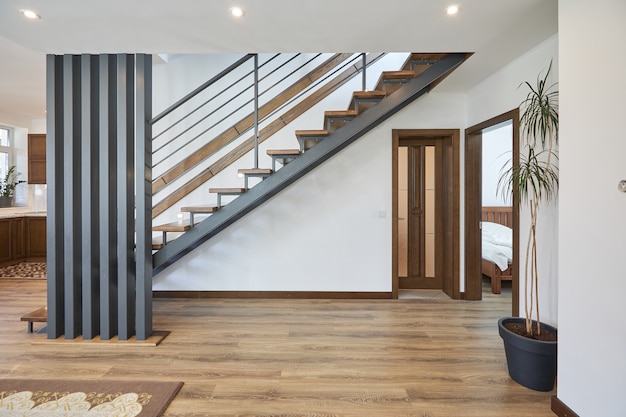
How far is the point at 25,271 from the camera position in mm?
5652

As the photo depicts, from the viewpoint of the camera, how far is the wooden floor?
2.15 metres

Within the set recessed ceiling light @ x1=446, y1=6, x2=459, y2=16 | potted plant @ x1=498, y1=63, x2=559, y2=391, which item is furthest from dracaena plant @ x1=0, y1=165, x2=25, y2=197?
potted plant @ x1=498, y1=63, x2=559, y2=391

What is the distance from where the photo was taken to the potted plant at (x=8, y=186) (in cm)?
649

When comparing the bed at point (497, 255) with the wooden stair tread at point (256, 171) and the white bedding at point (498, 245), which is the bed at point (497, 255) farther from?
the wooden stair tread at point (256, 171)

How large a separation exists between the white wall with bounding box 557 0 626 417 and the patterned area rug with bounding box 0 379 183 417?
2.40 m

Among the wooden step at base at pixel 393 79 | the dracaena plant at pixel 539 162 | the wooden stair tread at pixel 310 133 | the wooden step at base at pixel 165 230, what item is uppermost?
the wooden step at base at pixel 393 79

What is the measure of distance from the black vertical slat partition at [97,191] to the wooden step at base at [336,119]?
5.44 ft

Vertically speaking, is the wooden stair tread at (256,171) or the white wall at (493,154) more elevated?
the white wall at (493,154)

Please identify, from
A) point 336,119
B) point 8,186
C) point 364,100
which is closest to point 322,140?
point 336,119

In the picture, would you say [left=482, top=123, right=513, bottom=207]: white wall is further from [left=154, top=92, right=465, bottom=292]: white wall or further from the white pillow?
[left=154, top=92, right=465, bottom=292]: white wall

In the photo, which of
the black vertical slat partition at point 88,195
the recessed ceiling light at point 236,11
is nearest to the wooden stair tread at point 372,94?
the recessed ceiling light at point 236,11

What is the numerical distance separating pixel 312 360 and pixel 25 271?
552 centimetres

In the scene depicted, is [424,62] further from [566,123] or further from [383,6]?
[566,123]

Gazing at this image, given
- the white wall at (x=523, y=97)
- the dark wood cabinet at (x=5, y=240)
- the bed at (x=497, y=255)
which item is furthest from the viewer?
the dark wood cabinet at (x=5, y=240)
